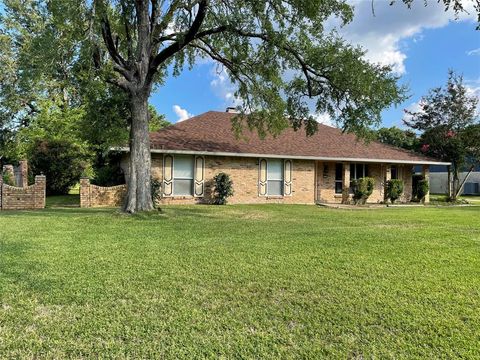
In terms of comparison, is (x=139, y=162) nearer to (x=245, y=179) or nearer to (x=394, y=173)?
(x=245, y=179)

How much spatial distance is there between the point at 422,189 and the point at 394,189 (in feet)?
7.33

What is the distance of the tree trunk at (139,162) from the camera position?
1302 centimetres

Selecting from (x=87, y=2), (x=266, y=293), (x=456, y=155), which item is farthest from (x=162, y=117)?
(x=266, y=293)

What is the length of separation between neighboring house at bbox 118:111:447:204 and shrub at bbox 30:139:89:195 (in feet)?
14.6

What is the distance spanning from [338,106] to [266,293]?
39.7 feet

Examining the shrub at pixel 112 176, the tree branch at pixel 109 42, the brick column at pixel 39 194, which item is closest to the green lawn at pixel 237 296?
the brick column at pixel 39 194

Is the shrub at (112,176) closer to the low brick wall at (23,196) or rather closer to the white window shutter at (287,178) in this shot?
the low brick wall at (23,196)

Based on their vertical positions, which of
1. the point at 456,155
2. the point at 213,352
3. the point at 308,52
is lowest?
the point at 213,352

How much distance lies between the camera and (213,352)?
329 cm

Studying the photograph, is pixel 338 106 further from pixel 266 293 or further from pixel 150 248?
pixel 266 293

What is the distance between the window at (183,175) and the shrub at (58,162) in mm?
6867

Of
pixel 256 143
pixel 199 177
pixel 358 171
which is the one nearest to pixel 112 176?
pixel 199 177

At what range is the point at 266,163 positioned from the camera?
19750 mm

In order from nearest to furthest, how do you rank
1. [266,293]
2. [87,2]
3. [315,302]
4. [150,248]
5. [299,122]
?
[315,302], [266,293], [150,248], [87,2], [299,122]
